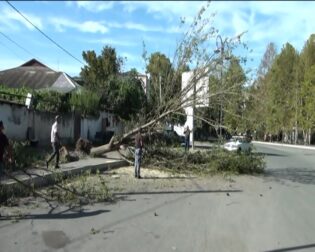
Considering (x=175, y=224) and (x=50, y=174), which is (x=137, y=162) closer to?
(x=50, y=174)

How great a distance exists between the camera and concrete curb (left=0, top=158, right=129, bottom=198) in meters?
14.0

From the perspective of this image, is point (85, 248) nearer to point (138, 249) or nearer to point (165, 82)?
point (138, 249)

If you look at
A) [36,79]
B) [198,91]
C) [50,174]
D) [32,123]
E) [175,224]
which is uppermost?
[36,79]

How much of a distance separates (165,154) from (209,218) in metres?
11.6

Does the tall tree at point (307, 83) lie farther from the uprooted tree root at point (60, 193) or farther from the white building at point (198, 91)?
the uprooted tree root at point (60, 193)

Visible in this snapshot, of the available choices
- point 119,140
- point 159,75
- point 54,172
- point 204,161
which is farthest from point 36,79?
point 54,172

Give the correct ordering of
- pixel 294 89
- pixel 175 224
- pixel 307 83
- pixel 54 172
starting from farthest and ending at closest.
Answer: pixel 294 89 → pixel 307 83 → pixel 54 172 → pixel 175 224

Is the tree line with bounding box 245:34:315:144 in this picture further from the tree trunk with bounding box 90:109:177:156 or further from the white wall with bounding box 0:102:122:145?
the tree trunk with bounding box 90:109:177:156

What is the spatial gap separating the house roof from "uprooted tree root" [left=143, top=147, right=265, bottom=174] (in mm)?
23865

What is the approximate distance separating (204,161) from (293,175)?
3.74 meters

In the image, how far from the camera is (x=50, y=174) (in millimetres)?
→ 16688

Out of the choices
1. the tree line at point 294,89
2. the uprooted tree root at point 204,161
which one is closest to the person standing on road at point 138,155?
the uprooted tree root at point 204,161

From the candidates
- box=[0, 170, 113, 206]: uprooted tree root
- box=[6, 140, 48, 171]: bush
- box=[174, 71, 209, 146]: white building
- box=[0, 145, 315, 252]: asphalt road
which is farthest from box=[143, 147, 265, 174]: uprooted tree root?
box=[0, 170, 113, 206]: uprooted tree root

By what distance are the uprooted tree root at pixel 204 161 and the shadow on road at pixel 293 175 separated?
0.84m
